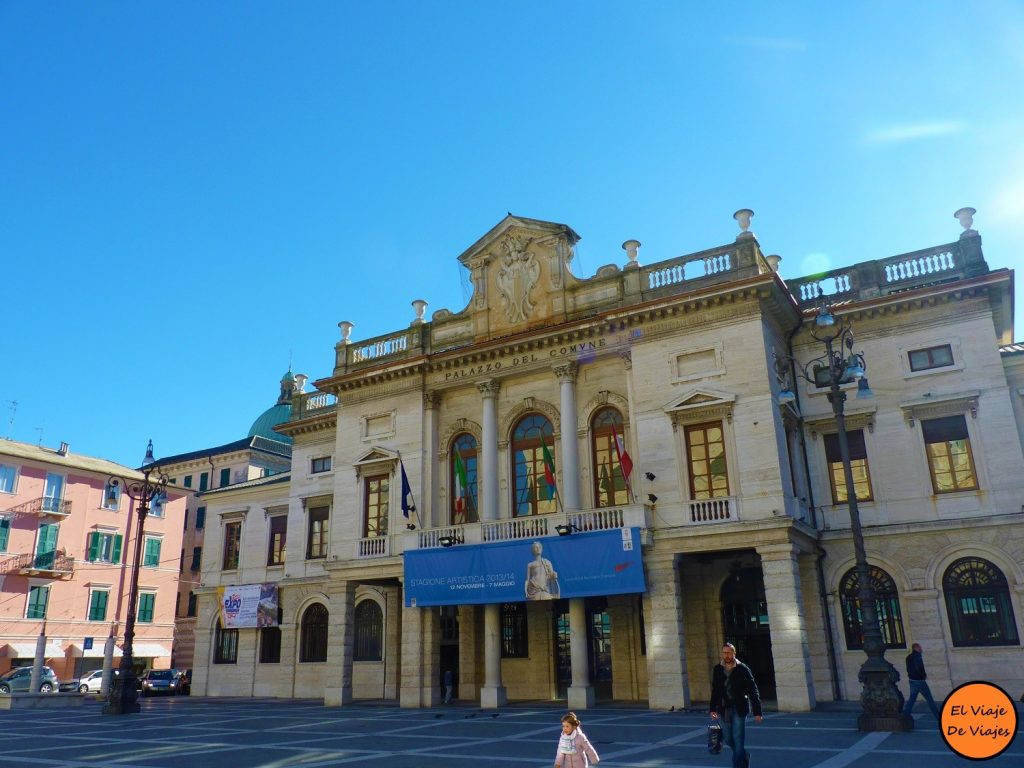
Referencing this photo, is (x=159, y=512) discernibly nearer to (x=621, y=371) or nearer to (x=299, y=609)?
(x=299, y=609)

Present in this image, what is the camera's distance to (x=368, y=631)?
3222 centimetres

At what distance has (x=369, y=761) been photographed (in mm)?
13562

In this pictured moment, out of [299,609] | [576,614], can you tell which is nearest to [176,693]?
[299,609]

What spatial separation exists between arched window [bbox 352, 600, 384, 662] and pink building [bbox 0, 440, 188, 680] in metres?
14.9

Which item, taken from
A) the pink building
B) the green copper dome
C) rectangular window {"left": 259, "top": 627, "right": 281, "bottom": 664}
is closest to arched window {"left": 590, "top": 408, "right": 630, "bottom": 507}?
rectangular window {"left": 259, "top": 627, "right": 281, "bottom": 664}

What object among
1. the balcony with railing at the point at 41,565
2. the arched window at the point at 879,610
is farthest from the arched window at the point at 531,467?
the balcony with railing at the point at 41,565

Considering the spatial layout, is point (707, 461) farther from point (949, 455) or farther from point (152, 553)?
point (152, 553)

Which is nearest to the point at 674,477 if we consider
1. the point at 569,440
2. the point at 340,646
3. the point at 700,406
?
the point at 700,406

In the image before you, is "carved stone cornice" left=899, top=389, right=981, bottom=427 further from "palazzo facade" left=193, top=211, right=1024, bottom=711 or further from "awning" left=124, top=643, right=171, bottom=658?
"awning" left=124, top=643, right=171, bottom=658

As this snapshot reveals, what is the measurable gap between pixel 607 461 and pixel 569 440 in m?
1.46

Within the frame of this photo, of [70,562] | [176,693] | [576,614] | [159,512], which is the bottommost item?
[176,693]

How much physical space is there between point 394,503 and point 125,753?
14.7 meters

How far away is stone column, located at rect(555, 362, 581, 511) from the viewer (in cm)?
2594

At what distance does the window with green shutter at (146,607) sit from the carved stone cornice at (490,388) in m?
32.1
